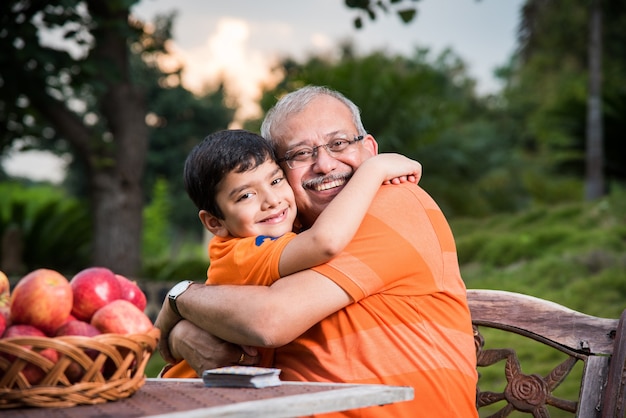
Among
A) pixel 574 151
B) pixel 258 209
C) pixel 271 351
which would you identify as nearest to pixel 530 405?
pixel 271 351

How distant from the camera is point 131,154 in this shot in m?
9.30

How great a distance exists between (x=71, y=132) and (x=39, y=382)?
7.63 meters

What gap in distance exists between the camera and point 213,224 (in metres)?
2.73

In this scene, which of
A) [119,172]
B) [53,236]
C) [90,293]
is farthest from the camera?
[53,236]

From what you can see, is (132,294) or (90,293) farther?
(132,294)

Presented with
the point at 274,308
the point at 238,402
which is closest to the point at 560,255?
the point at 274,308

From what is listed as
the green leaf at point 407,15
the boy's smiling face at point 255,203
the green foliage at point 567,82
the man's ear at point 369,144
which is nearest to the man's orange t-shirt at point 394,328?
the boy's smiling face at point 255,203

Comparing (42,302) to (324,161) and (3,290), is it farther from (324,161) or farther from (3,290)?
(324,161)

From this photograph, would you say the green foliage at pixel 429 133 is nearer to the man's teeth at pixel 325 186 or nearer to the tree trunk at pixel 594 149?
the tree trunk at pixel 594 149

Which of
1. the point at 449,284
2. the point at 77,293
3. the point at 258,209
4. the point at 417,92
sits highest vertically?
the point at 417,92

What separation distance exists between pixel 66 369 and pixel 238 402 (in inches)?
15.3

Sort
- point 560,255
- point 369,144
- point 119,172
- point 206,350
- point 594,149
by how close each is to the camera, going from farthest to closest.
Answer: point 594,149
point 119,172
point 560,255
point 369,144
point 206,350

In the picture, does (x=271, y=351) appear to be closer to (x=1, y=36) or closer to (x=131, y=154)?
(x=1, y=36)

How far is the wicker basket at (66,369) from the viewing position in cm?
169
